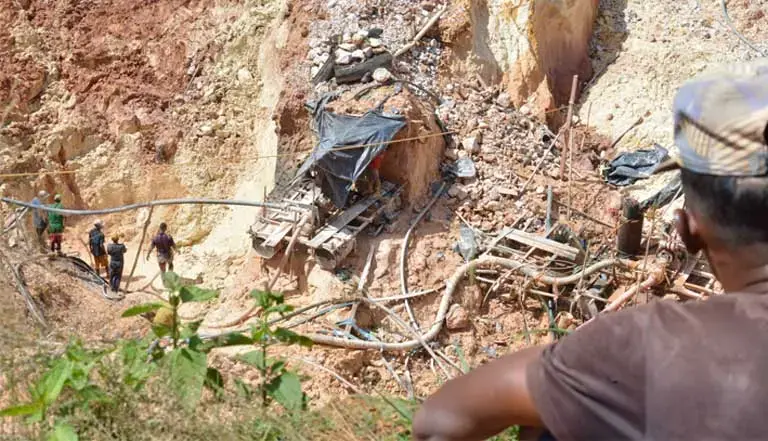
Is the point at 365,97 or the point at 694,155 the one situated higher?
the point at 694,155

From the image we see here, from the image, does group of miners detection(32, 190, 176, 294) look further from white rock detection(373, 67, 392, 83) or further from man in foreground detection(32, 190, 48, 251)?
white rock detection(373, 67, 392, 83)

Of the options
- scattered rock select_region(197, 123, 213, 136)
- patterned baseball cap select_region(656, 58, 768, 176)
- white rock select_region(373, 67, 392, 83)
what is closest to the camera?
patterned baseball cap select_region(656, 58, 768, 176)

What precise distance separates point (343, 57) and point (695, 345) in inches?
328

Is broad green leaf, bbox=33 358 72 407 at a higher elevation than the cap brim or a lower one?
lower

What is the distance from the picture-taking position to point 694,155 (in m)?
1.34

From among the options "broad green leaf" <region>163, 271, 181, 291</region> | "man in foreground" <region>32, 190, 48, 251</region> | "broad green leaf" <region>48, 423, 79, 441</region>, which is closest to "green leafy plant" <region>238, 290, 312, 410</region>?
"broad green leaf" <region>163, 271, 181, 291</region>

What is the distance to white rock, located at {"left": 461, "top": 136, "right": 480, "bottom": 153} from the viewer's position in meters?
9.50

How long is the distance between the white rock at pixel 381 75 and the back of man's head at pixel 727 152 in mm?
7682

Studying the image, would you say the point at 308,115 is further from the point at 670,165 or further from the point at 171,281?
the point at 670,165

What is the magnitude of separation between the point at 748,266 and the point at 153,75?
37.1 ft

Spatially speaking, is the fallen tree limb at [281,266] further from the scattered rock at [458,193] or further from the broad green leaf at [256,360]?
the broad green leaf at [256,360]

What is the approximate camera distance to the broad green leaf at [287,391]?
258cm

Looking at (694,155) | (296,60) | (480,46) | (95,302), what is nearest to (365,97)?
(296,60)

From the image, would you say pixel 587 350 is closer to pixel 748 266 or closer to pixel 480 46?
pixel 748 266
